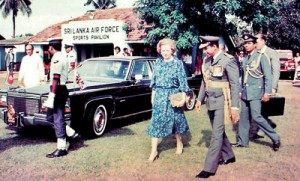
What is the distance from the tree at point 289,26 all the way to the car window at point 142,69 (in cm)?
2351

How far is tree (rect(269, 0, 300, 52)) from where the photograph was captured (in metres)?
29.0

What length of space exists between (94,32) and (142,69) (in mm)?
16910

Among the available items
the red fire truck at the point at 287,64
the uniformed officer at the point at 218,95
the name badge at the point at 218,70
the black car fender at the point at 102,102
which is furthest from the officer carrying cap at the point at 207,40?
the red fire truck at the point at 287,64

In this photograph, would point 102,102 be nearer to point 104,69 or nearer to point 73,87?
point 73,87

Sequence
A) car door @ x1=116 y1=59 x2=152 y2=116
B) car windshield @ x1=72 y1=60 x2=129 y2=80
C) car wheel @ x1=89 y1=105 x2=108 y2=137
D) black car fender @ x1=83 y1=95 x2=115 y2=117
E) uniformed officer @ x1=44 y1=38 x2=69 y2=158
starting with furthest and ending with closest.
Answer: car windshield @ x1=72 y1=60 x2=129 y2=80 → car door @ x1=116 y1=59 x2=152 y2=116 → car wheel @ x1=89 y1=105 x2=108 y2=137 → black car fender @ x1=83 y1=95 x2=115 y2=117 → uniformed officer @ x1=44 y1=38 x2=69 y2=158

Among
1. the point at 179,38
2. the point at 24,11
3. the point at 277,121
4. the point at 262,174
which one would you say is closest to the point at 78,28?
the point at 179,38

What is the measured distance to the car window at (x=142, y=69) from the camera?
7668 mm

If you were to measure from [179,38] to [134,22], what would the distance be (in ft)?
26.8

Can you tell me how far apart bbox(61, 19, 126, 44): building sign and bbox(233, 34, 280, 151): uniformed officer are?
58.0ft

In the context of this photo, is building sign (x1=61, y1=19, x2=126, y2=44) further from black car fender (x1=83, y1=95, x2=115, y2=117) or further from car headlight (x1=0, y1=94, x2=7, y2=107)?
car headlight (x1=0, y1=94, x2=7, y2=107)

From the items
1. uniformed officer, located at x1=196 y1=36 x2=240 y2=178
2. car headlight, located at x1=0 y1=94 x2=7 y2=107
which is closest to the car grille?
car headlight, located at x1=0 y1=94 x2=7 y2=107

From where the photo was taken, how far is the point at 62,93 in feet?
17.2

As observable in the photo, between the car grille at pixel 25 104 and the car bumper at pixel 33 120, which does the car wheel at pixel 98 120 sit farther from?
the car grille at pixel 25 104

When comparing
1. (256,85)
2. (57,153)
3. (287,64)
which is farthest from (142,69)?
(287,64)
